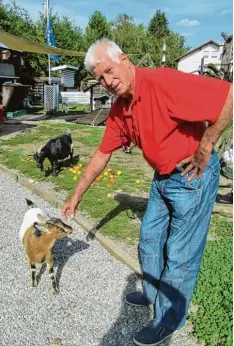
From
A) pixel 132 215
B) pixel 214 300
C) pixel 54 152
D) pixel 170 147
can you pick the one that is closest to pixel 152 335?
pixel 214 300

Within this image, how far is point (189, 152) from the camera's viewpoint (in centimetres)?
257

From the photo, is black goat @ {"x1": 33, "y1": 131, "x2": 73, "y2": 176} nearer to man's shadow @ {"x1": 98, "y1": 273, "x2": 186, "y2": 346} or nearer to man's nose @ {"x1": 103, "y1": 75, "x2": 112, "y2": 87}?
man's shadow @ {"x1": 98, "y1": 273, "x2": 186, "y2": 346}

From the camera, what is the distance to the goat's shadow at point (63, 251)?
412 centimetres

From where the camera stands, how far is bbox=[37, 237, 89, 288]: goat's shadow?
4125 millimetres

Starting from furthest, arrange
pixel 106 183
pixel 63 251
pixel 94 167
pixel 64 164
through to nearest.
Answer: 1. pixel 64 164
2. pixel 106 183
3. pixel 63 251
4. pixel 94 167

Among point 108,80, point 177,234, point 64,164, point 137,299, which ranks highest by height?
point 108,80

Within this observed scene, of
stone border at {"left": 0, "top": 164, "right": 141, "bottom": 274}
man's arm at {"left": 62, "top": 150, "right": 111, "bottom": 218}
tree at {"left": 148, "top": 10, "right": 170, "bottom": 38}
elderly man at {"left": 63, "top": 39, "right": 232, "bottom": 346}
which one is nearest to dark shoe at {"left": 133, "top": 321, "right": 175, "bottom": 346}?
elderly man at {"left": 63, "top": 39, "right": 232, "bottom": 346}

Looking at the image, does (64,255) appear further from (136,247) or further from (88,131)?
(88,131)

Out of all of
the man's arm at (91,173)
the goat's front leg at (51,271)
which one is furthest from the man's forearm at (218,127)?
the goat's front leg at (51,271)

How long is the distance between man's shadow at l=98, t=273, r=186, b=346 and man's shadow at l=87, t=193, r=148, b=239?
1828 millimetres

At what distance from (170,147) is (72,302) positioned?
2100 mm

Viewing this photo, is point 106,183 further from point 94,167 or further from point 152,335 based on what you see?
point 152,335

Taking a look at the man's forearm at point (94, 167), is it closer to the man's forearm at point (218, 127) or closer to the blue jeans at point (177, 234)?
the blue jeans at point (177, 234)

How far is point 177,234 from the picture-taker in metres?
2.77
